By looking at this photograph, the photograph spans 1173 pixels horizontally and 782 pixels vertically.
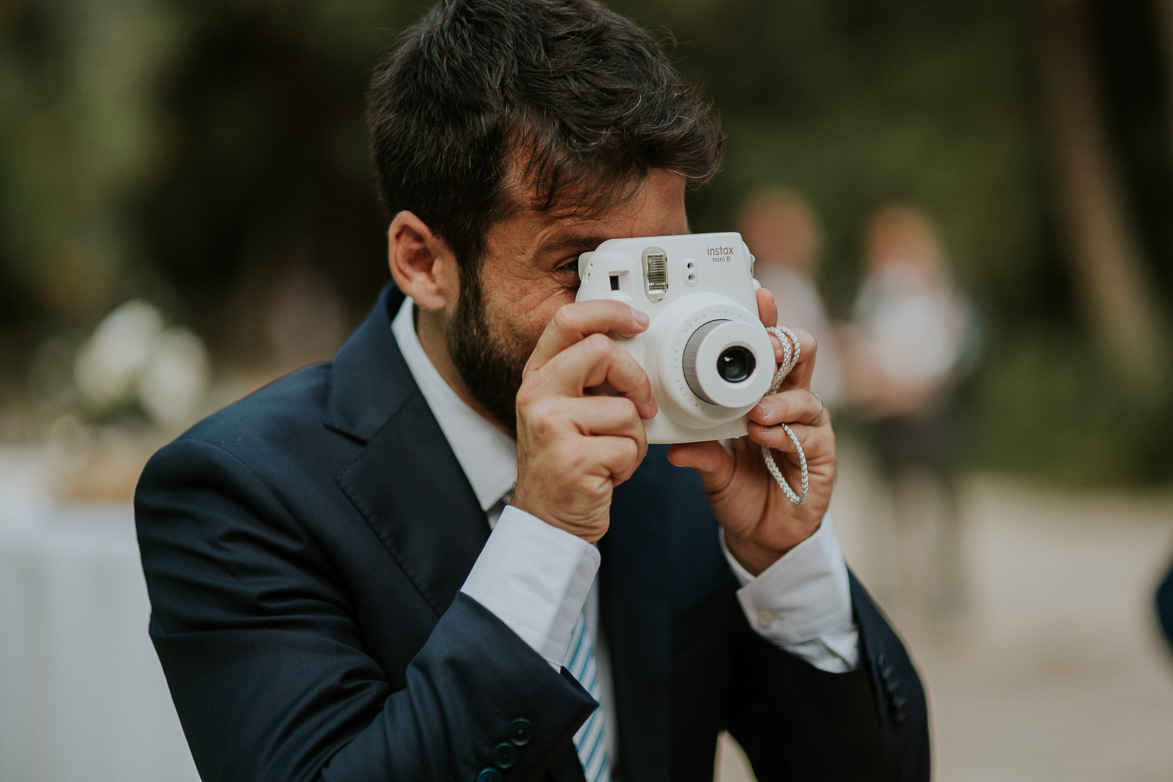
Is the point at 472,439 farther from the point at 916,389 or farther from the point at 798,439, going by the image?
the point at 916,389

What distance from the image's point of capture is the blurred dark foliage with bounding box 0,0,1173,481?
818 cm

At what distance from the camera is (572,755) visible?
57.8 inches

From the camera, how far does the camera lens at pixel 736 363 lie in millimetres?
1306

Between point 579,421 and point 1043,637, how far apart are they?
15.1ft

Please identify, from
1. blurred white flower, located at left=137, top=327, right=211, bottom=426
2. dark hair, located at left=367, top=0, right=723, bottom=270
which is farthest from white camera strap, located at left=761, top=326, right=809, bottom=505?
blurred white flower, located at left=137, top=327, right=211, bottom=426

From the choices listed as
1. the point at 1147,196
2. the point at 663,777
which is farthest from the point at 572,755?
the point at 1147,196

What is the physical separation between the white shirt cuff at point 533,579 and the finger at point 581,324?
20cm

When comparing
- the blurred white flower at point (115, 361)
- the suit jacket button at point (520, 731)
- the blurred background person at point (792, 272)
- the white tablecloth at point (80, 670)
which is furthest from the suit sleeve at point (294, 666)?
the blurred background person at point (792, 272)

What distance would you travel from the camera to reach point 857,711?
1.54 metres

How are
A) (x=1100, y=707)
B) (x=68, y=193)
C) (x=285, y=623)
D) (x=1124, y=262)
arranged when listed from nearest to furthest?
(x=285, y=623)
(x=1100, y=707)
(x=68, y=193)
(x=1124, y=262)

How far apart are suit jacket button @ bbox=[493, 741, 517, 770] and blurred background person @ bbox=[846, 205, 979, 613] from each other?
4.31 metres

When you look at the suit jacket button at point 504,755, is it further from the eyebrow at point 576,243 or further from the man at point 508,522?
the eyebrow at point 576,243

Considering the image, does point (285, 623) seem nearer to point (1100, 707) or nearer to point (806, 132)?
point (1100, 707)

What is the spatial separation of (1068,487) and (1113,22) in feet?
14.6
